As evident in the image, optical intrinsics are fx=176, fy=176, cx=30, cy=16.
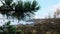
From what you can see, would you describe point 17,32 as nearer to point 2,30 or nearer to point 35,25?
point 2,30

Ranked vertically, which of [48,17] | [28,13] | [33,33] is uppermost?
[28,13]

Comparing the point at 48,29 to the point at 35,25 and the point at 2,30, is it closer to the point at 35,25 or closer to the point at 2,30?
the point at 35,25

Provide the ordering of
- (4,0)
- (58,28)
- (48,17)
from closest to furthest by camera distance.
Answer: (4,0)
(48,17)
(58,28)

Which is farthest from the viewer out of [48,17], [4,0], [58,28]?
[58,28]

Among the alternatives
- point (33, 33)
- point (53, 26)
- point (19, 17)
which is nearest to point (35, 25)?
point (33, 33)

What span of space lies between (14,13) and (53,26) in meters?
2.02

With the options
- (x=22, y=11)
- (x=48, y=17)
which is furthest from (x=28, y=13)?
(x=48, y=17)

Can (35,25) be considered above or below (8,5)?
below

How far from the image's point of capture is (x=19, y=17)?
0.93 metres

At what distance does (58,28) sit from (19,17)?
1.97m

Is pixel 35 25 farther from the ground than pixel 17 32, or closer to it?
closer to it

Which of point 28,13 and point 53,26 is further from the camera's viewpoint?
point 53,26

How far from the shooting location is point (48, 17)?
264 cm

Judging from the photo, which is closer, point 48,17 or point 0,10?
point 0,10
